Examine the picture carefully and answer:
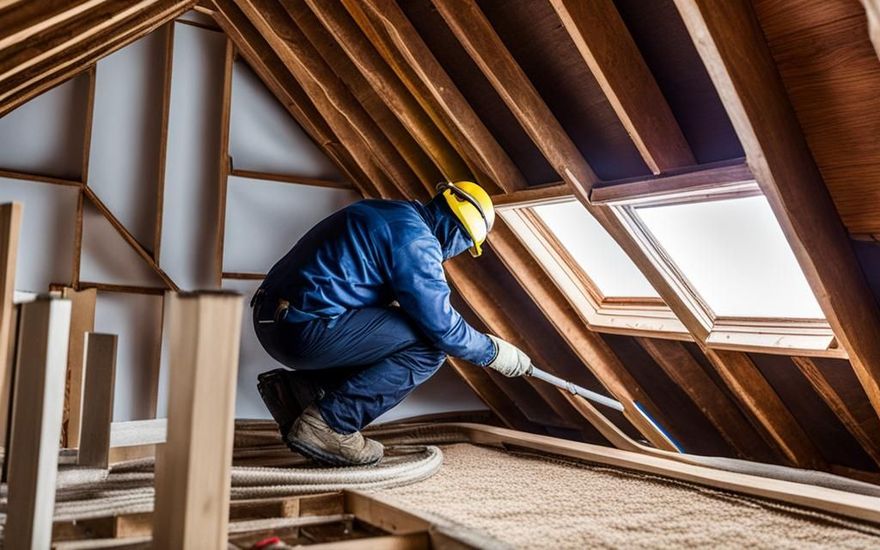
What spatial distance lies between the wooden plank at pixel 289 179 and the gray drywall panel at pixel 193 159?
0.14 metres

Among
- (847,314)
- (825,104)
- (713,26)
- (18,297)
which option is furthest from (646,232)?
(18,297)

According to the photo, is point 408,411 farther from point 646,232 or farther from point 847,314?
point 847,314

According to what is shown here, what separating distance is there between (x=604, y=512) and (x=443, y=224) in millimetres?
1189

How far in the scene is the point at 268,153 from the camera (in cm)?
455

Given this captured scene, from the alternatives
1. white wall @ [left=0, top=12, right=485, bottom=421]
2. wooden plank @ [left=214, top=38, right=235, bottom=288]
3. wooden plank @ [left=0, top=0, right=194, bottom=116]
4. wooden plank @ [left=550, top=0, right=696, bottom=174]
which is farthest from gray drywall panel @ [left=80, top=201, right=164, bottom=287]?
wooden plank @ [left=550, top=0, right=696, bottom=174]

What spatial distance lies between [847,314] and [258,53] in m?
3.03

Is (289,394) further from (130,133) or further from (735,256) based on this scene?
(130,133)

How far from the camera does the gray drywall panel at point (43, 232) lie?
159 inches

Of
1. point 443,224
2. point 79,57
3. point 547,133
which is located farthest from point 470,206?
point 79,57

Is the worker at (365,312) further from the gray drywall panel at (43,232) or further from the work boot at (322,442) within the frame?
the gray drywall panel at (43,232)

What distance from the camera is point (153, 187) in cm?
432

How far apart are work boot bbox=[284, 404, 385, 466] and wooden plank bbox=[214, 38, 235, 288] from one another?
5.82 ft

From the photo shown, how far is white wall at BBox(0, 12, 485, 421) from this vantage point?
410 cm

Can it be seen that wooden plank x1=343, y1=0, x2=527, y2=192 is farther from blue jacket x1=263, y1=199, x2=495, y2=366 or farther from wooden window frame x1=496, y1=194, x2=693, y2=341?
blue jacket x1=263, y1=199, x2=495, y2=366
